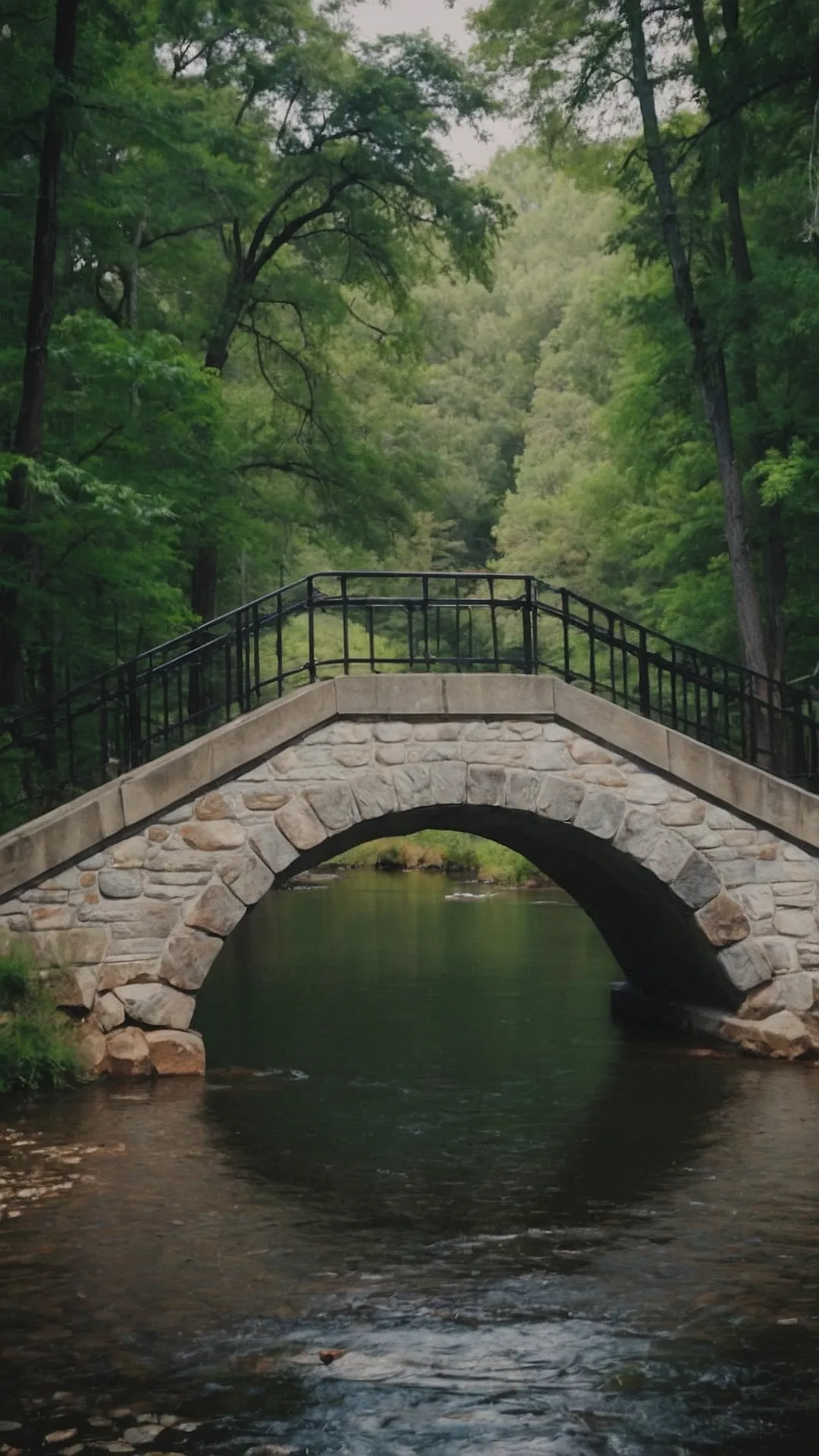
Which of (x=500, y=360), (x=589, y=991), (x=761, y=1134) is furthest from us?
(x=500, y=360)

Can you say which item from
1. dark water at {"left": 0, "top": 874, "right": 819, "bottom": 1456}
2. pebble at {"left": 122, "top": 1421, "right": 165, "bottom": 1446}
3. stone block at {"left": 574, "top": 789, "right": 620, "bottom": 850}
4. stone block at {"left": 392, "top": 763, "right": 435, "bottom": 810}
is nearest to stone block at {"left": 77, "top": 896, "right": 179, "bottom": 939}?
dark water at {"left": 0, "top": 874, "right": 819, "bottom": 1456}

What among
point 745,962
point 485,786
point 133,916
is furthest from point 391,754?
point 745,962

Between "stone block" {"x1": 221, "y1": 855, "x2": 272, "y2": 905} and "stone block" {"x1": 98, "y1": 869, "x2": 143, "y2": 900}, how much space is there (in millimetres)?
632

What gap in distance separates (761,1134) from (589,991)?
721 centimetres

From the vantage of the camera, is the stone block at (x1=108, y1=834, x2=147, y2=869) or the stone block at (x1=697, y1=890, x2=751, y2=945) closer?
the stone block at (x1=108, y1=834, x2=147, y2=869)

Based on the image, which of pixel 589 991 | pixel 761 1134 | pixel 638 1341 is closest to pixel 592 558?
pixel 589 991

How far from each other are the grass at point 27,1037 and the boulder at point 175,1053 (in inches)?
25.7

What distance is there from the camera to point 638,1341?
6.98 meters

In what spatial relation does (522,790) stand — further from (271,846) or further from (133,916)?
(133,916)

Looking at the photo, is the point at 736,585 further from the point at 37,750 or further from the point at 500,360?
the point at 500,360

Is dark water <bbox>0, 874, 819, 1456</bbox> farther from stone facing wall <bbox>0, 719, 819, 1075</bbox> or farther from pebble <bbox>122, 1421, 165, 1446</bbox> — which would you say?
stone facing wall <bbox>0, 719, 819, 1075</bbox>

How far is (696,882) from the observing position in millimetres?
13148

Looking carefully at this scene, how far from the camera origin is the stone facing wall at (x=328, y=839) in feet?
40.2

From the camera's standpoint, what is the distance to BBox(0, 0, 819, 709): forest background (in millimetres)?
16078
